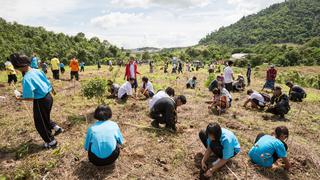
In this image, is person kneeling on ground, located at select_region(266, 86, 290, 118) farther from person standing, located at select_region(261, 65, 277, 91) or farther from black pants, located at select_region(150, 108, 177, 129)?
person standing, located at select_region(261, 65, 277, 91)

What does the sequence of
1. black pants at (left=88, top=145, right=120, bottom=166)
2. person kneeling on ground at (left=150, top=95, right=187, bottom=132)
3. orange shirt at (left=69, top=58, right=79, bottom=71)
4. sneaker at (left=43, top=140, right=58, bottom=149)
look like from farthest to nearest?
1. orange shirt at (left=69, top=58, right=79, bottom=71)
2. person kneeling on ground at (left=150, top=95, right=187, bottom=132)
3. sneaker at (left=43, top=140, right=58, bottom=149)
4. black pants at (left=88, top=145, right=120, bottom=166)

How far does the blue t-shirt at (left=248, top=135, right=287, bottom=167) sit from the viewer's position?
4648 millimetres

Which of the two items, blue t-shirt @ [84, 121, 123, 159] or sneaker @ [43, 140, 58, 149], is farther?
sneaker @ [43, 140, 58, 149]

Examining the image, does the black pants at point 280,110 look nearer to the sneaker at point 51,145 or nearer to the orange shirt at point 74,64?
the sneaker at point 51,145

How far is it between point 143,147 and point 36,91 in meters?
2.26

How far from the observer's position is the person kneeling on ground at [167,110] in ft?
19.3

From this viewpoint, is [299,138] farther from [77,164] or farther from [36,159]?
[36,159]

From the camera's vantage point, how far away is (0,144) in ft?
18.0

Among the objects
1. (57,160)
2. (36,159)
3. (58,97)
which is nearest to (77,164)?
(57,160)

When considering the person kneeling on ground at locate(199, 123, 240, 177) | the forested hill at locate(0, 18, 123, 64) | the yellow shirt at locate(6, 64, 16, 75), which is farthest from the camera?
the forested hill at locate(0, 18, 123, 64)

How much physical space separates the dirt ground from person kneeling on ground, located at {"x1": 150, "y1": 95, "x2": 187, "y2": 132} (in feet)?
0.80

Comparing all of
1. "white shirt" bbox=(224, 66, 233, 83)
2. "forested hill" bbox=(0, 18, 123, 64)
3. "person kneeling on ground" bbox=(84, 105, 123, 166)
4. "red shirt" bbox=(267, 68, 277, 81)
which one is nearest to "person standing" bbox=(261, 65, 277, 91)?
"red shirt" bbox=(267, 68, 277, 81)

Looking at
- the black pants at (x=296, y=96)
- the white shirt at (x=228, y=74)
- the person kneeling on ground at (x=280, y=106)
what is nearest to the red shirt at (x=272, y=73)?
the black pants at (x=296, y=96)

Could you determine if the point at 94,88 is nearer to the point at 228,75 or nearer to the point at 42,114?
the point at 42,114
